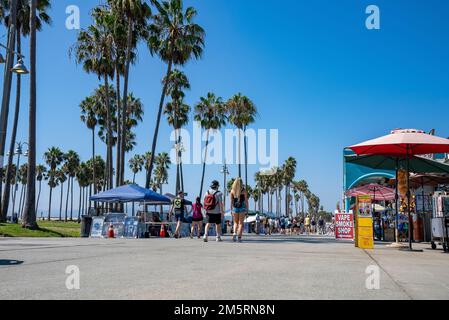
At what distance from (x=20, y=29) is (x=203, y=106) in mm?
24159

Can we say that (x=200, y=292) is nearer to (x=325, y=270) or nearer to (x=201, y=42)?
(x=325, y=270)

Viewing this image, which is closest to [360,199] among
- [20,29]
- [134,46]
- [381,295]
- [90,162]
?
[381,295]

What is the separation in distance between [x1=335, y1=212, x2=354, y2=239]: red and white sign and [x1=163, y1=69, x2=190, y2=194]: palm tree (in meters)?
26.3

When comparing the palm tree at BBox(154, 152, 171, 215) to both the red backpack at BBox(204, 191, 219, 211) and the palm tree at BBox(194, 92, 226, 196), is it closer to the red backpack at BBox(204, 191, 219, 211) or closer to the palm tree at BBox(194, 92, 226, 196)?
the palm tree at BBox(194, 92, 226, 196)

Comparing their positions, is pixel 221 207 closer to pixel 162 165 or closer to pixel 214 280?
pixel 214 280

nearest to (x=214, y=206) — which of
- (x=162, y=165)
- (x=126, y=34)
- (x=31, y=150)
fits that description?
(x=31, y=150)

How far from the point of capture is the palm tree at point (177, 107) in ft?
141

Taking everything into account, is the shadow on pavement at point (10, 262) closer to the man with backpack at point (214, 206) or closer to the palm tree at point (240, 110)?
the man with backpack at point (214, 206)

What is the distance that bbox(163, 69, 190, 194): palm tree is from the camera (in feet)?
141

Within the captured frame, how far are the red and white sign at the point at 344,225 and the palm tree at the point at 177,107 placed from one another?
26261mm

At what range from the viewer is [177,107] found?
4553 centimetres

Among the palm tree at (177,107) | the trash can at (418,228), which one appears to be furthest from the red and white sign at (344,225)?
the palm tree at (177,107)

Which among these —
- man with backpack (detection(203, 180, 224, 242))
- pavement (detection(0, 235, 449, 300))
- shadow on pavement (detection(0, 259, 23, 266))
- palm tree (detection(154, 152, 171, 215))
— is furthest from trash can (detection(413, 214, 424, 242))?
palm tree (detection(154, 152, 171, 215))
